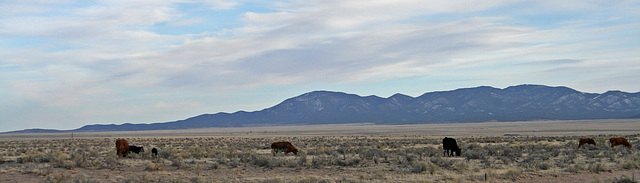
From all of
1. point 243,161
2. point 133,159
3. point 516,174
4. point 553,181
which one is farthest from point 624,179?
point 133,159

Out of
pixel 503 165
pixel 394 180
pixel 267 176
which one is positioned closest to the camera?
pixel 394 180

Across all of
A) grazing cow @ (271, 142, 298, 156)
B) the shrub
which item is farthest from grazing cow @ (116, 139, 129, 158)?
the shrub

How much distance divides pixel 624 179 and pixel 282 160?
38.6 feet

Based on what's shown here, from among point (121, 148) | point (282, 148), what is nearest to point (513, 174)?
point (282, 148)

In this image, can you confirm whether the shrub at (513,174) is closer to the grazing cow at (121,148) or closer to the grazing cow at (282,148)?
the grazing cow at (282,148)

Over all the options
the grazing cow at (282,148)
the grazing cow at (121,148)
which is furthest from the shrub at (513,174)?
the grazing cow at (121,148)

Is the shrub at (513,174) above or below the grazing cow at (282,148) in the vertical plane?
below

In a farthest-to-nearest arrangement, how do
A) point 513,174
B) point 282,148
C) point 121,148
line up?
point 282,148
point 121,148
point 513,174

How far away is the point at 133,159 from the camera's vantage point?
80.7 feet

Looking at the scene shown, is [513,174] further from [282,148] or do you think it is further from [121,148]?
[121,148]

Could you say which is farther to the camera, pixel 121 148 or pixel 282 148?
pixel 282 148

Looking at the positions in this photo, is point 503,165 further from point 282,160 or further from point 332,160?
point 282,160

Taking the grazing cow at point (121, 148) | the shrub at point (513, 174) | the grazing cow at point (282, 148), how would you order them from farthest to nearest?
the grazing cow at point (282, 148)
the grazing cow at point (121, 148)
the shrub at point (513, 174)

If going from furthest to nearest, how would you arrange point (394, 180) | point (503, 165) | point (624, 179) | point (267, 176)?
point (503, 165)
point (267, 176)
point (394, 180)
point (624, 179)
